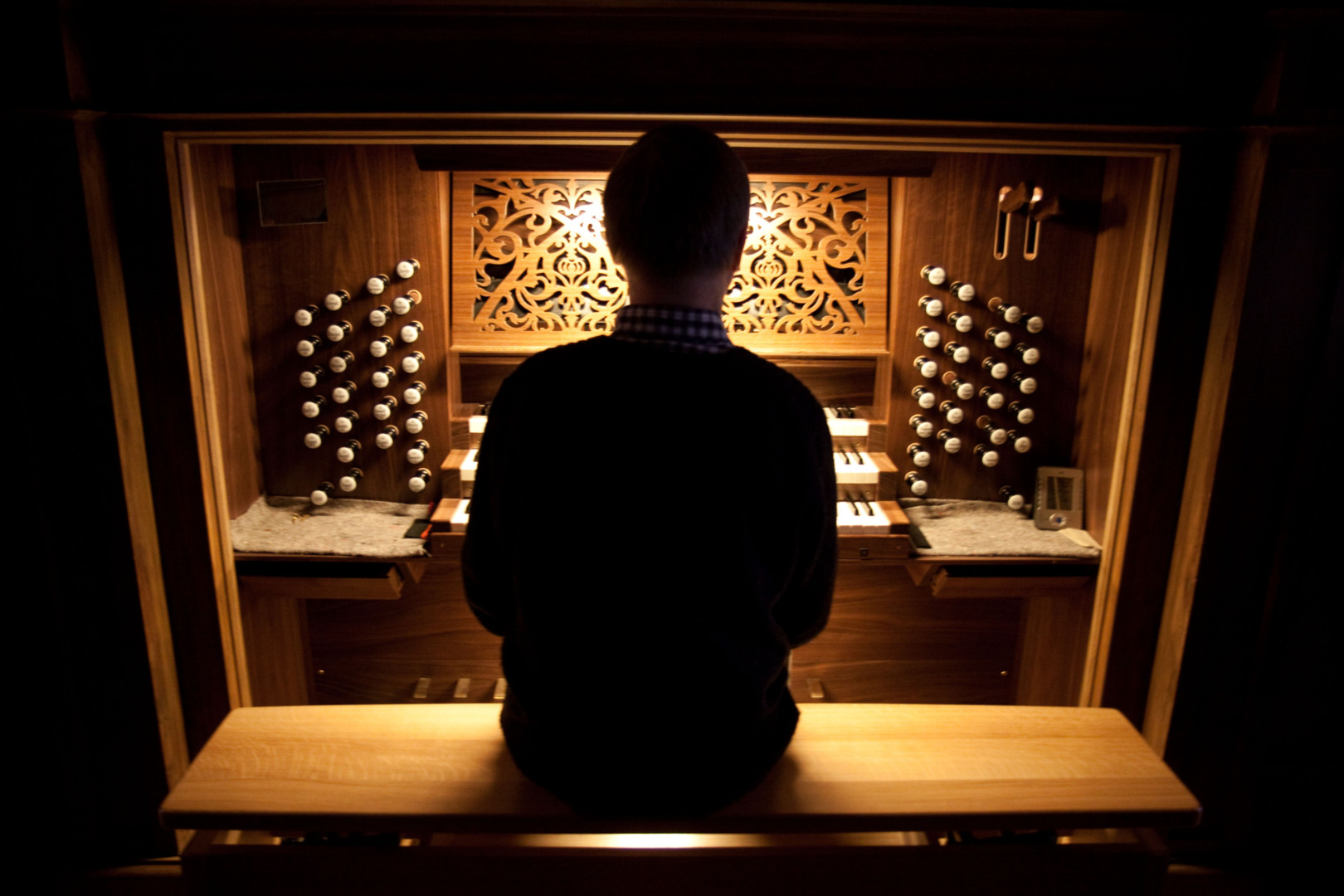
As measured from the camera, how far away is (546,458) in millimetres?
1146

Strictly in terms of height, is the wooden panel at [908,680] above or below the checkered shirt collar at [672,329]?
below

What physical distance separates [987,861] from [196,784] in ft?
4.63


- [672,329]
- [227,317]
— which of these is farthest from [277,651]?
[672,329]

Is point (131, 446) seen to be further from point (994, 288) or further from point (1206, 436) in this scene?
point (1206, 436)

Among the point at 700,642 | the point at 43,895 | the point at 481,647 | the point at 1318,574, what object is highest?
the point at 700,642

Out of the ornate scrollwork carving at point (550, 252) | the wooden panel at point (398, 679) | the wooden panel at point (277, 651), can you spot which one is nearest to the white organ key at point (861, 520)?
the ornate scrollwork carving at point (550, 252)

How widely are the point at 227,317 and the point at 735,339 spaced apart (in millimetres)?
1407

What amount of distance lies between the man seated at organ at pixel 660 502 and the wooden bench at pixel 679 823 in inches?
10.7

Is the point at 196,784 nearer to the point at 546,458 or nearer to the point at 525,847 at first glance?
the point at 525,847

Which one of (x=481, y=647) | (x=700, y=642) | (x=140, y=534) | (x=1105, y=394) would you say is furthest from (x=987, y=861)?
(x=140, y=534)

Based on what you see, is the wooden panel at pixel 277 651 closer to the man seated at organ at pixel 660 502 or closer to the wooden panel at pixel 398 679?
the wooden panel at pixel 398 679

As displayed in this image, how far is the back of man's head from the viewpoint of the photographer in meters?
1.12

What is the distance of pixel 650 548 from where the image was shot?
114 centimetres

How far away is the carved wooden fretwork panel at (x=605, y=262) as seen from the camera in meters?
2.37
